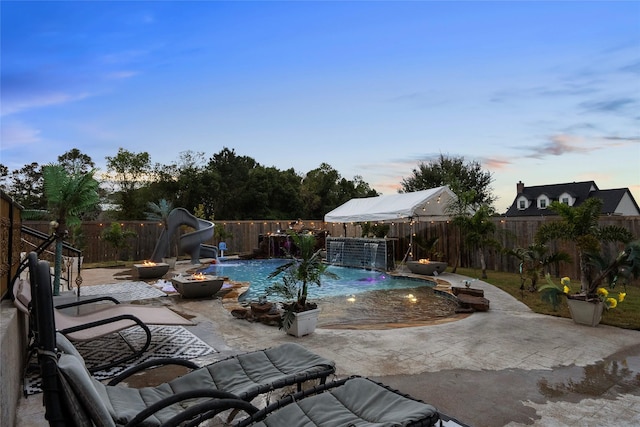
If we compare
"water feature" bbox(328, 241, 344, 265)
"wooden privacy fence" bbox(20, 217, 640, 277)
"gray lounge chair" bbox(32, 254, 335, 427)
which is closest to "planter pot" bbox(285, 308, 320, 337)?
"gray lounge chair" bbox(32, 254, 335, 427)

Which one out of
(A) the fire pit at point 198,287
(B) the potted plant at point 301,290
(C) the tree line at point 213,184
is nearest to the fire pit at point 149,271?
(A) the fire pit at point 198,287

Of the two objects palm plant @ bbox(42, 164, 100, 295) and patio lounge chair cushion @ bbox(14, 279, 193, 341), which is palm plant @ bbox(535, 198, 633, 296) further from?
palm plant @ bbox(42, 164, 100, 295)

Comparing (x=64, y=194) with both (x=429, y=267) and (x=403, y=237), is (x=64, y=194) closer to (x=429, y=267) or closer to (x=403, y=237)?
(x=429, y=267)

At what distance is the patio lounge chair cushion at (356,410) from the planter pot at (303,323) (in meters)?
2.65

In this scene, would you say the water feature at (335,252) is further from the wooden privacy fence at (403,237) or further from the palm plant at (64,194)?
the palm plant at (64,194)

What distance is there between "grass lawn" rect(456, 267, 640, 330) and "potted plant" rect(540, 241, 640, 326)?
1.17 ft

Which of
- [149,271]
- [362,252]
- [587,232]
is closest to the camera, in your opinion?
[587,232]

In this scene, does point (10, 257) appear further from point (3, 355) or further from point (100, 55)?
point (100, 55)

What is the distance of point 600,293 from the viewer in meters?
5.53

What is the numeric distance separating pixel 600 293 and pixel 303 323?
4673 millimetres

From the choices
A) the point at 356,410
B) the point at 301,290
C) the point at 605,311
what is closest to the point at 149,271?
the point at 301,290

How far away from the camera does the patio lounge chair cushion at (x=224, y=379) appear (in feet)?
6.71

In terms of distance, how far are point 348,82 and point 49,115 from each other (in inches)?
348

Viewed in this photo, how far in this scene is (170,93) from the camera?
477 inches
